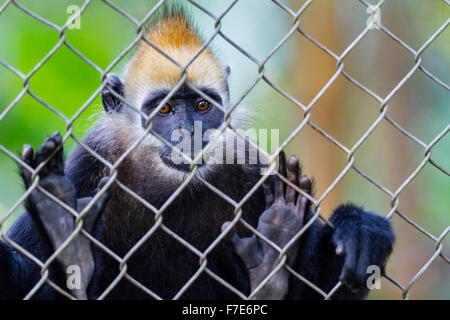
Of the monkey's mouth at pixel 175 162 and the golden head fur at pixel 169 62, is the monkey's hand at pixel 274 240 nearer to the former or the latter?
the monkey's mouth at pixel 175 162

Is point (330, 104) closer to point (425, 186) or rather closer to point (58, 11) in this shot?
point (425, 186)

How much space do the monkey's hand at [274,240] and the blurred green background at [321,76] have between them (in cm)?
400

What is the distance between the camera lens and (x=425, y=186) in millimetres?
9469

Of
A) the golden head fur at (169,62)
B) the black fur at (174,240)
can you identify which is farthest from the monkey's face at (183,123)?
the black fur at (174,240)

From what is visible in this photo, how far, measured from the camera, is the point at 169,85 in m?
4.27

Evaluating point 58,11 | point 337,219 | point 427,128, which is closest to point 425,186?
point 427,128

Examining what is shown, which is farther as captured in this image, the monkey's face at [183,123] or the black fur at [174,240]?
the monkey's face at [183,123]

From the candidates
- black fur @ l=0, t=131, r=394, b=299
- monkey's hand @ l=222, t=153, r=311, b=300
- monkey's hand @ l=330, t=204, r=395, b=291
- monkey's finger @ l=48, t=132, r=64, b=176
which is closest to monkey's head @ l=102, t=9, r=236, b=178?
black fur @ l=0, t=131, r=394, b=299

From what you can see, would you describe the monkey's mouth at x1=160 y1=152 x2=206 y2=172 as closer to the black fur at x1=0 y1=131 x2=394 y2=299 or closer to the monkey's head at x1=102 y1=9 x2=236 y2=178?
the monkey's head at x1=102 y1=9 x2=236 y2=178

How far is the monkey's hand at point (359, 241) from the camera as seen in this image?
2900mm

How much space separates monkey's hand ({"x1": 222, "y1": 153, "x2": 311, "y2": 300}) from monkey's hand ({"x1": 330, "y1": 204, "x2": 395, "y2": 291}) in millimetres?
221

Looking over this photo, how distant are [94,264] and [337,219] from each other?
4.13 feet

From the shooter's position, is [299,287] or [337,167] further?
[337,167]

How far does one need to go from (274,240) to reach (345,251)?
351 millimetres
